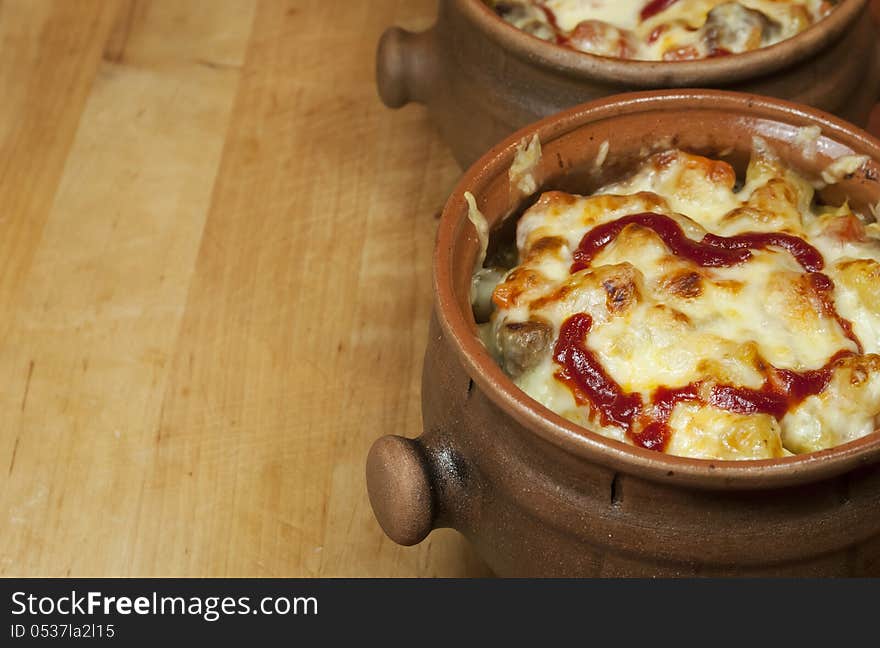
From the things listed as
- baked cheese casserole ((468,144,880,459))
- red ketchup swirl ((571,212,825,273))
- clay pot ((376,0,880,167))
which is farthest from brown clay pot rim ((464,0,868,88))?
red ketchup swirl ((571,212,825,273))

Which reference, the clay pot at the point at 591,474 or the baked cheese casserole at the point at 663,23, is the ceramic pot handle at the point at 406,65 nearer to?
the baked cheese casserole at the point at 663,23

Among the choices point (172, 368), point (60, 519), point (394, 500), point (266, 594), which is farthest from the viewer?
point (172, 368)

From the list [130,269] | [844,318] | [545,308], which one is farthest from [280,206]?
[844,318]

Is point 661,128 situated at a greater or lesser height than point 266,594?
greater

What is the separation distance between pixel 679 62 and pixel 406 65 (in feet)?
1.56

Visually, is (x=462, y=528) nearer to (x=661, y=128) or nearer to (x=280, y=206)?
(x=661, y=128)

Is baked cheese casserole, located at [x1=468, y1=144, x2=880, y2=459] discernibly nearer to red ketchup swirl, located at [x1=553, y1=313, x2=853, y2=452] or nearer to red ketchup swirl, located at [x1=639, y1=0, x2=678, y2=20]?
red ketchup swirl, located at [x1=553, y1=313, x2=853, y2=452]

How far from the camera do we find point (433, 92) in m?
1.94

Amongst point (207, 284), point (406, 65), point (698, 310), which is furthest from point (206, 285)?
point (698, 310)

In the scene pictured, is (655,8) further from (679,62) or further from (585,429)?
(585,429)

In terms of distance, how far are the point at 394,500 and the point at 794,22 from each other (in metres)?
0.84

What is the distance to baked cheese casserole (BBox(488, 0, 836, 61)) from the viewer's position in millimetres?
1718

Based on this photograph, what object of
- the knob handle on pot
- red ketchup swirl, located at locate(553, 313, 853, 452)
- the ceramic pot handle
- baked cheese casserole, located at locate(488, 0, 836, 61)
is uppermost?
baked cheese casserole, located at locate(488, 0, 836, 61)

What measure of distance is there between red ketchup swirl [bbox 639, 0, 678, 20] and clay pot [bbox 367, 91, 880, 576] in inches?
10.4
